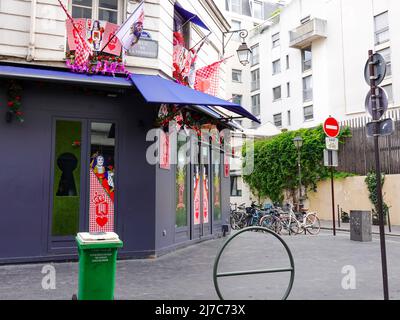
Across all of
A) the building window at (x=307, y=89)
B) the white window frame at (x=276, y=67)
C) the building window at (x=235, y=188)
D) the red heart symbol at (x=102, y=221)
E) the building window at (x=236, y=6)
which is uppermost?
the building window at (x=236, y=6)

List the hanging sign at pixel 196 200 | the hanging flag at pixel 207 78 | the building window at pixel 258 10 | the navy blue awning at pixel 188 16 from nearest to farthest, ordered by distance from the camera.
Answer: the navy blue awning at pixel 188 16 < the hanging sign at pixel 196 200 < the hanging flag at pixel 207 78 < the building window at pixel 258 10

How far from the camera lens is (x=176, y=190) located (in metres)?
11.0

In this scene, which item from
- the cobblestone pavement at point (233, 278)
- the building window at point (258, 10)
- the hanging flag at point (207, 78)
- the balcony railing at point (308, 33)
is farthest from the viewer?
the building window at point (258, 10)

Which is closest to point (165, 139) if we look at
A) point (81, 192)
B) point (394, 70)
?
point (81, 192)

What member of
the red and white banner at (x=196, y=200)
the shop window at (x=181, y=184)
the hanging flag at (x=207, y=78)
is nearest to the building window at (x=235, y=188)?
the hanging flag at (x=207, y=78)

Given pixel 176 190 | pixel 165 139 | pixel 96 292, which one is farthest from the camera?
pixel 176 190

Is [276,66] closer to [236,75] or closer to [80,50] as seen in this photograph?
[236,75]

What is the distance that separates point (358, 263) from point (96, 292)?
20.7 ft

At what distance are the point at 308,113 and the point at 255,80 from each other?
1005cm

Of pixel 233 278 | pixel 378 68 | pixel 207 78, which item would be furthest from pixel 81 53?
pixel 378 68

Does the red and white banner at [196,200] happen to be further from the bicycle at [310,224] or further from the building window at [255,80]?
the building window at [255,80]

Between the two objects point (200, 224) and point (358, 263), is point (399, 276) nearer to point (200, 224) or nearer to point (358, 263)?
point (358, 263)

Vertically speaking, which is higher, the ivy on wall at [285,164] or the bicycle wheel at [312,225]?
the ivy on wall at [285,164]

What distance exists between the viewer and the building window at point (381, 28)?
28.9m
